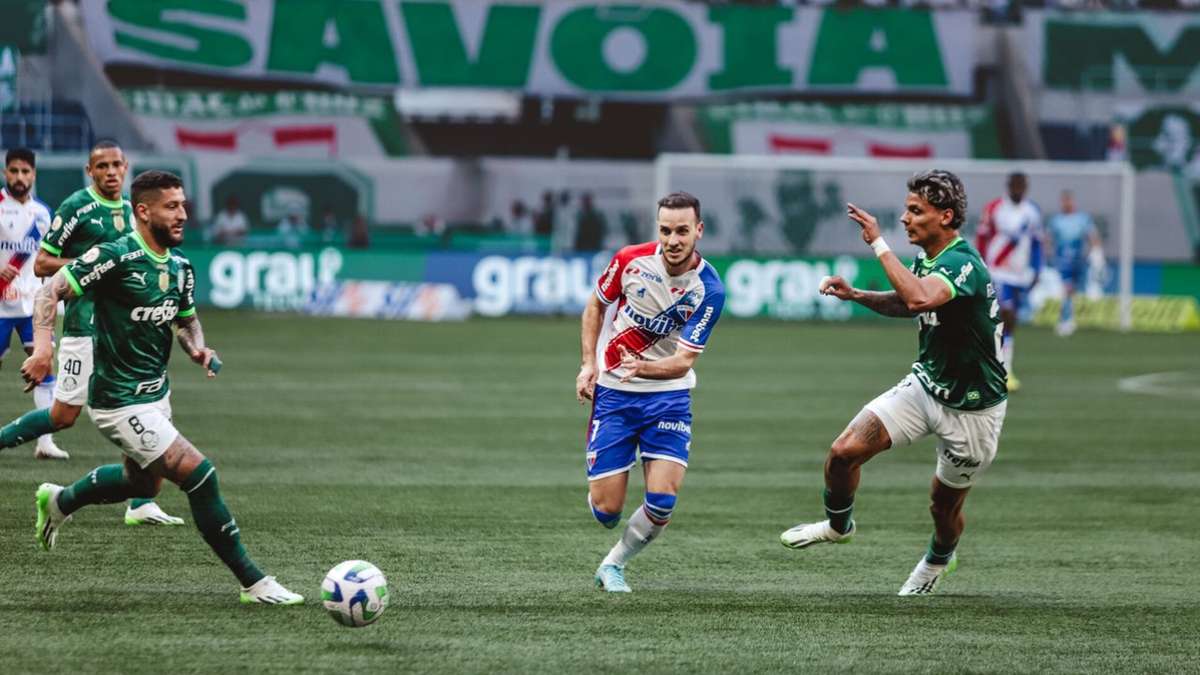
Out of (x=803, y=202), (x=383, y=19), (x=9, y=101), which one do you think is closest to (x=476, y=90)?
(x=383, y=19)

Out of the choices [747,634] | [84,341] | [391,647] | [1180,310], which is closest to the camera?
[391,647]

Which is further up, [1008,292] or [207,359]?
[207,359]

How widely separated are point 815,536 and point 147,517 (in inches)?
164

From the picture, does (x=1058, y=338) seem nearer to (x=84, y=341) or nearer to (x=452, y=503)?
(x=452, y=503)

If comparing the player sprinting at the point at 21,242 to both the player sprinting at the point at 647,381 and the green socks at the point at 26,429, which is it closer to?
the green socks at the point at 26,429

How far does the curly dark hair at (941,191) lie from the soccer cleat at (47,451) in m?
7.53

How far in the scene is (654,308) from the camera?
9.13m

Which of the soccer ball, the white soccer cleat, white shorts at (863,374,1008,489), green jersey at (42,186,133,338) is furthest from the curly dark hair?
the white soccer cleat

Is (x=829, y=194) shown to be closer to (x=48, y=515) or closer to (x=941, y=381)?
(x=941, y=381)

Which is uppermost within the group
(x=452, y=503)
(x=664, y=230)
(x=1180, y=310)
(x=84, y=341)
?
(x=664, y=230)

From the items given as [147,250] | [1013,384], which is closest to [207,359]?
[147,250]

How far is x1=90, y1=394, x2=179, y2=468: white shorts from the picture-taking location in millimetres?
8227

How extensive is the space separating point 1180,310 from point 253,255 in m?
18.4

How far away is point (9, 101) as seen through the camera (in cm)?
3031
